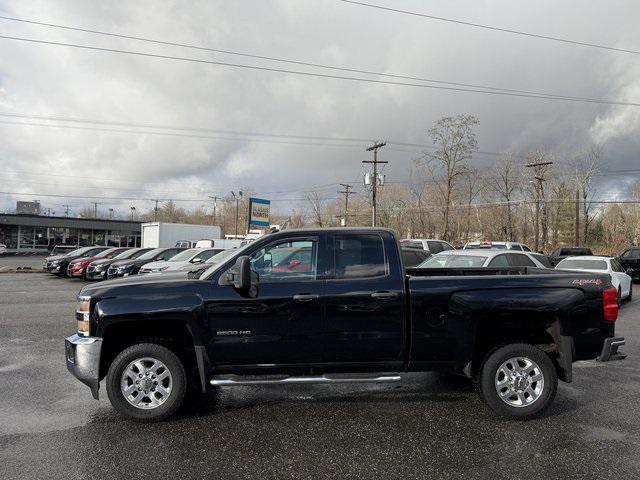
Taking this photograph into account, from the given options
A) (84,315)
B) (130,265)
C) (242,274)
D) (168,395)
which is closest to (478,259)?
(242,274)

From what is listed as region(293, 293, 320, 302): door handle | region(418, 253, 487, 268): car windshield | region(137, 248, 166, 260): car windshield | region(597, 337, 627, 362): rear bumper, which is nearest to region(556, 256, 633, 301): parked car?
region(418, 253, 487, 268): car windshield

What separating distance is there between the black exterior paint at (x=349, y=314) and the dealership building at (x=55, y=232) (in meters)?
65.7

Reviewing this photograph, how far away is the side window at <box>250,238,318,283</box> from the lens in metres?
4.93

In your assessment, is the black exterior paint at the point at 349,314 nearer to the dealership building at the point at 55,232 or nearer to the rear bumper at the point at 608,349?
the rear bumper at the point at 608,349

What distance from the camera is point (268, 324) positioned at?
→ 15.6 ft

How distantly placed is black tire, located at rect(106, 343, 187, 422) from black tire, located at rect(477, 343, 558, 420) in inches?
119

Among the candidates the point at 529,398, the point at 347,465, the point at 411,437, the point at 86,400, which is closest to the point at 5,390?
the point at 86,400

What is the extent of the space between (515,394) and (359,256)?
2.10 metres

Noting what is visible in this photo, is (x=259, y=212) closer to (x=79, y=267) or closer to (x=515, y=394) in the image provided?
(x=79, y=267)

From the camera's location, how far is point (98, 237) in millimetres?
67062

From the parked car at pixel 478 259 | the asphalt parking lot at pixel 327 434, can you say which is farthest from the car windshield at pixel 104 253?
the asphalt parking lot at pixel 327 434

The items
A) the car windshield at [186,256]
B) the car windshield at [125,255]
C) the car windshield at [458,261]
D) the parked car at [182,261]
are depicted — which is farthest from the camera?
the car windshield at [125,255]

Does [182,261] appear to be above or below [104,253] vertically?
below

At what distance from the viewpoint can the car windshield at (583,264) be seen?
14.6m
